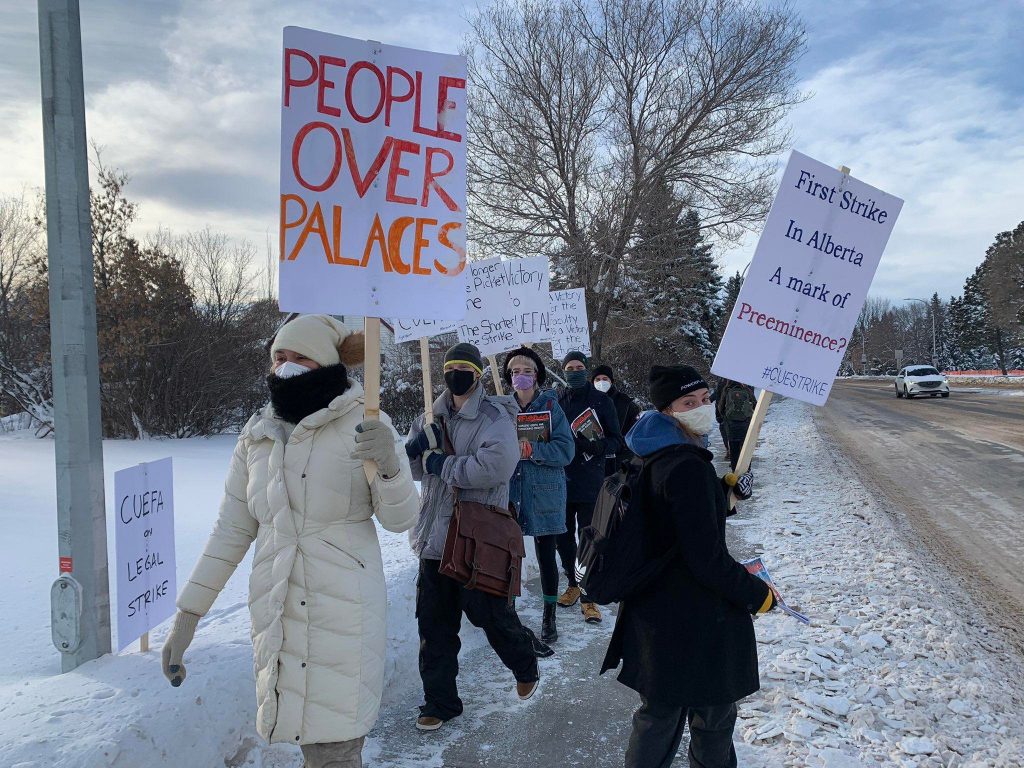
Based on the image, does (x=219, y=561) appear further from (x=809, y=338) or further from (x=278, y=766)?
(x=809, y=338)

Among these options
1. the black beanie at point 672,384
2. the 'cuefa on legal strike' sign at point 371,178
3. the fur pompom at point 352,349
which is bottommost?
the black beanie at point 672,384

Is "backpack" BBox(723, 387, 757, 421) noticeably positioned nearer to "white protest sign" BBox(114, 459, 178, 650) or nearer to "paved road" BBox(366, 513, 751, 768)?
"paved road" BBox(366, 513, 751, 768)

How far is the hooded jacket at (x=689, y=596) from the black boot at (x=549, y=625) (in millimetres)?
2179

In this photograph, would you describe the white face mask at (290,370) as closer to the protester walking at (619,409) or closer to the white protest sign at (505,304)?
the white protest sign at (505,304)

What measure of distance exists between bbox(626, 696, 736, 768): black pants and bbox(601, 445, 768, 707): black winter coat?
9 centimetres

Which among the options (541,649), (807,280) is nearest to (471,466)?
(541,649)

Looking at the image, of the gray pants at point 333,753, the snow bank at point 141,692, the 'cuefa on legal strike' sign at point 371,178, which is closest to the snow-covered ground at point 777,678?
the snow bank at point 141,692

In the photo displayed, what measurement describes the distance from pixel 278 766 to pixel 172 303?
46.3 feet

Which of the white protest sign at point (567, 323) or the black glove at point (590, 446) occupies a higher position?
the white protest sign at point (567, 323)

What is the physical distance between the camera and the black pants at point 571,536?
17.2ft

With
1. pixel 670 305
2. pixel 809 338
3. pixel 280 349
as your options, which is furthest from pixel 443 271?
pixel 670 305

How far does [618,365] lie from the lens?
23031 millimetres

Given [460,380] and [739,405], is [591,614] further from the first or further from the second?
[739,405]

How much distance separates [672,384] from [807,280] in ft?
3.50
